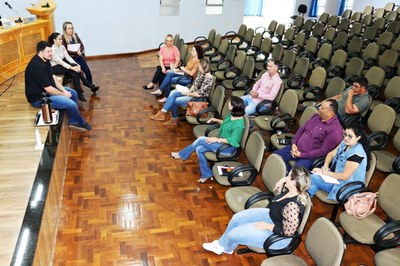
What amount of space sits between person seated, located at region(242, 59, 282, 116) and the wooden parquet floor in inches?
40.5

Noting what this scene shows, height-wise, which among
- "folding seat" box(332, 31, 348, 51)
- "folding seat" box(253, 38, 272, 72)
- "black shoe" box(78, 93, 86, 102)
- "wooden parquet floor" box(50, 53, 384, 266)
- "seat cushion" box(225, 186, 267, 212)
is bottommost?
"wooden parquet floor" box(50, 53, 384, 266)

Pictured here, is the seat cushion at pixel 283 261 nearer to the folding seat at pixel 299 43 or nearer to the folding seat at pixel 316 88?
the folding seat at pixel 316 88

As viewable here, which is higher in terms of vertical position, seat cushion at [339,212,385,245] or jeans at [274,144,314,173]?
jeans at [274,144,314,173]

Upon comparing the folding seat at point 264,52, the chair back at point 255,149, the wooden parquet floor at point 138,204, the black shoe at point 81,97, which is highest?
the folding seat at point 264,52

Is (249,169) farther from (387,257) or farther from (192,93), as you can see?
(192,93)

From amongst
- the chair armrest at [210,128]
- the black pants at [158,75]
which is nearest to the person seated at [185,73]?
the black pants at [158,75]

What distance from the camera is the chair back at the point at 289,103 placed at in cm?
484

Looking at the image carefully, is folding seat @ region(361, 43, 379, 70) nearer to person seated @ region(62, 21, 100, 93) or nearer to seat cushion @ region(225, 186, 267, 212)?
seat cushion @ region(225, 186, 267, 212)

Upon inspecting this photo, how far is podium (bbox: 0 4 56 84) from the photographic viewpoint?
5.83 meters

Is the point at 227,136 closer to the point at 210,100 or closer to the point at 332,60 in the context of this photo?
the point at 210,100

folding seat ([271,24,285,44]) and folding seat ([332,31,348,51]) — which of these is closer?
folding seat ([332,31,348,51])

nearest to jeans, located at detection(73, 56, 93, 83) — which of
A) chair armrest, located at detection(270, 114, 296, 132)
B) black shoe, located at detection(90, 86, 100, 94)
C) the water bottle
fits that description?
black shoe, located at detection(90, 86, 100, 94)

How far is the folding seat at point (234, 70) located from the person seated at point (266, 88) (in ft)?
3.75

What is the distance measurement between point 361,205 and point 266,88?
8.38ft
